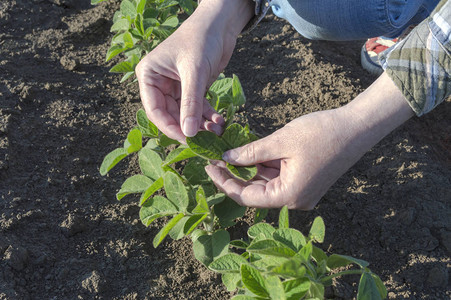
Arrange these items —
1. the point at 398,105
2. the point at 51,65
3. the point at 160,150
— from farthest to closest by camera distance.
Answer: the point at 51,65 → the point at 160,150 → the point at 398,105

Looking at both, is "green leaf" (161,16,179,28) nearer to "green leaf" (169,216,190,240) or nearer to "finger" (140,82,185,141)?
"finger" (140,82,185,141)

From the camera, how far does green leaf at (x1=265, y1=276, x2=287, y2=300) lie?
49.5 inches

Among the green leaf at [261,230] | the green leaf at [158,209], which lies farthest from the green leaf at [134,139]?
the green leaf at [261,230]

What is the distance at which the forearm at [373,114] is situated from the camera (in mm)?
1612

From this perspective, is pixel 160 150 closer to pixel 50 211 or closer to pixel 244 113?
pixel 50 211

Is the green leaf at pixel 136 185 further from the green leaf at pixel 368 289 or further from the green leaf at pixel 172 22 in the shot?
the green leaf at pixel 172 22

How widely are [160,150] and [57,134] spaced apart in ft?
2.26

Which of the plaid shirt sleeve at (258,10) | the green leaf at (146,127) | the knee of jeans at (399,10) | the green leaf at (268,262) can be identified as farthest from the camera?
the knee of jeans at (399,10)

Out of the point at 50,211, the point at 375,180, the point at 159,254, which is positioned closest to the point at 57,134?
the point at 50,211

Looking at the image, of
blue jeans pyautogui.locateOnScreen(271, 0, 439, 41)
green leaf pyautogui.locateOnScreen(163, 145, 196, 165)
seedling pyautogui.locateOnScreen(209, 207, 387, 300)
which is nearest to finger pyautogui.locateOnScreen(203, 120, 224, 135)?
green leaf pyautogui.locateOnScreen(163, 145, 196, 165)

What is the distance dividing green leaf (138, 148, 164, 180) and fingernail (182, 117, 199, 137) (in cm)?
24

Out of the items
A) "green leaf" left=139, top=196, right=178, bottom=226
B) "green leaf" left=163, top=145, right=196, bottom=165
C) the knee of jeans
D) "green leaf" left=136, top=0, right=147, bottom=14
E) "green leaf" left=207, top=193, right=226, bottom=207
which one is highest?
the knee of jeans

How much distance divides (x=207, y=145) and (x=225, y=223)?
31 centimetres

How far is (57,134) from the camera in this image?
8.13 ft
